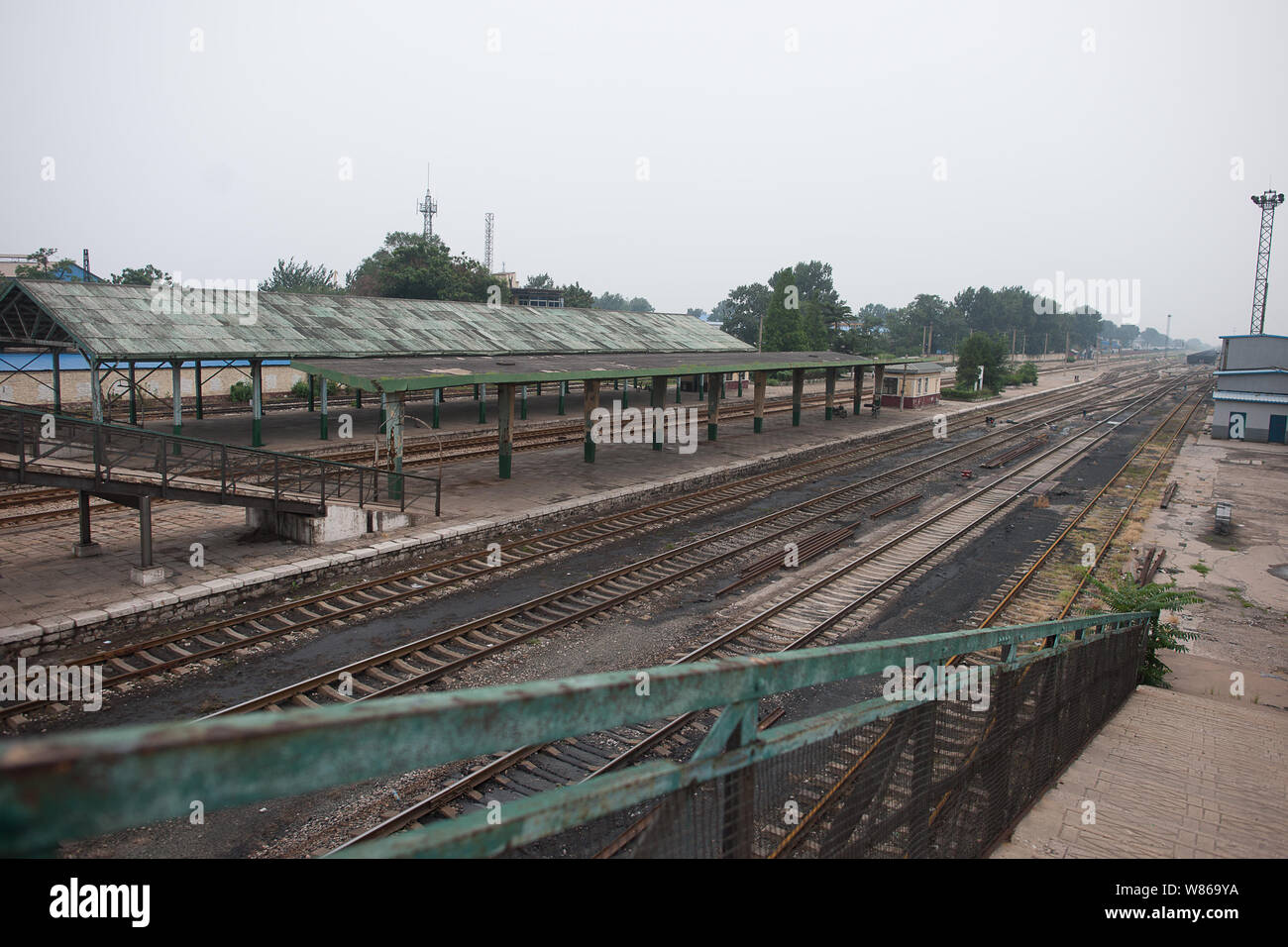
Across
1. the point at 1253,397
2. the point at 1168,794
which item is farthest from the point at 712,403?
the point at 1253,397

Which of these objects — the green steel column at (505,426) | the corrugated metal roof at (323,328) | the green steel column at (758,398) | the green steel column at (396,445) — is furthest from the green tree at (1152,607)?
the green steel column at (758,398)

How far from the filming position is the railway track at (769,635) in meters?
8.20

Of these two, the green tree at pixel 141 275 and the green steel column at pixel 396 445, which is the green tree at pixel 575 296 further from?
the green steel column at pixel 396 445

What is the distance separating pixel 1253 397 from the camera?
136 ft

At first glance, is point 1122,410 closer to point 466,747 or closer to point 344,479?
point 344,479

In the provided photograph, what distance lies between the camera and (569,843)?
7.08 meters

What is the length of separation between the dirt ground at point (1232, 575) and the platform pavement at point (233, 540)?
13.0 meters

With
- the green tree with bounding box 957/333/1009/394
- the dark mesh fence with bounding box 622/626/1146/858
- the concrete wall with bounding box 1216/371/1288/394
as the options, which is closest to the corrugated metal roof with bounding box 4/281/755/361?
the dark mesh fence with bounding box 622/626/1146/858

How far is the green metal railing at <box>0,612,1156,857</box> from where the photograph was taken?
1188 millimetres

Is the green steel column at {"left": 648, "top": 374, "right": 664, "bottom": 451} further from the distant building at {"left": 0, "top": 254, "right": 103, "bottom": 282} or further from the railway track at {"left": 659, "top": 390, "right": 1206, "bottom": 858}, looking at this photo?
the distant building at {"left": 0, "top": 254, "right": 103, "bottom": 282}

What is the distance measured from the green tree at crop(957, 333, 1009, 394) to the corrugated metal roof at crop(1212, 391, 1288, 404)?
20.3 m
